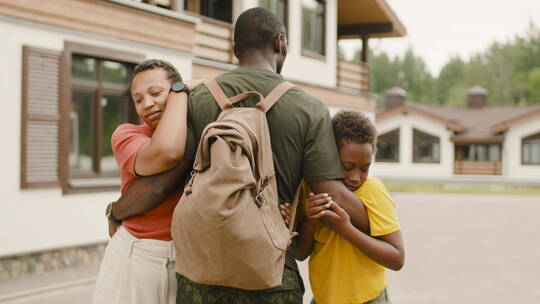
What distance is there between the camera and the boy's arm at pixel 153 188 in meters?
2.46

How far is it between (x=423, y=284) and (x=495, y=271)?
1.68 m

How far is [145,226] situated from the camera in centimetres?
259

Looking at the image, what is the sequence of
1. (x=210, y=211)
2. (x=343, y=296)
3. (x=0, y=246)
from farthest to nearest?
(x=0, y=246) < (x=343, y=296) < (x=210, y=211)

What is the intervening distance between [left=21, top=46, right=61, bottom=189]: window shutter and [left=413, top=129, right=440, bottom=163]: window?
110 feet

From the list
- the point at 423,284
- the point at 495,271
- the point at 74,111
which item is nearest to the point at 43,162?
the point at 74,111

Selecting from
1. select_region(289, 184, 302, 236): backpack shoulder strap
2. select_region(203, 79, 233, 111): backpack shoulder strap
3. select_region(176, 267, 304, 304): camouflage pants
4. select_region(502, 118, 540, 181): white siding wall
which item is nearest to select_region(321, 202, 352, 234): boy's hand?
select_region(289, 184, 302, 236): backpack shoulder strap

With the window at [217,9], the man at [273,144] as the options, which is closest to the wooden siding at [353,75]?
the window at [217,9]

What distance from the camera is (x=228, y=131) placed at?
215cm

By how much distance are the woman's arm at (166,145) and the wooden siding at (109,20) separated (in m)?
6.25

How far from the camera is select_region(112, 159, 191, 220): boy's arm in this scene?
8.08 ft

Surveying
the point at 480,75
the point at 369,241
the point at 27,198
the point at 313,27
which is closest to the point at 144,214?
the point at 369,241

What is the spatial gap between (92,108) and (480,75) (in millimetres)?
70042

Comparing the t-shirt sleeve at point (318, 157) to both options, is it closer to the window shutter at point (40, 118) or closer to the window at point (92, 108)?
the window shutter at point (40, 118)

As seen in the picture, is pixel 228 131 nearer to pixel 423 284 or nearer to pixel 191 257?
pixel 191 257
